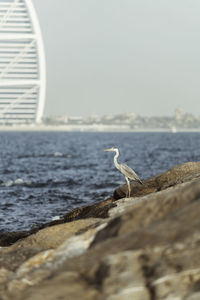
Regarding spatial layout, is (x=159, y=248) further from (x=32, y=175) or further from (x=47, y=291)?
(x=32, y=175)

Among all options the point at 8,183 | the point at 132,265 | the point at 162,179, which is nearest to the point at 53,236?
the point at 132,265

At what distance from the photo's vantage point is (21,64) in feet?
484

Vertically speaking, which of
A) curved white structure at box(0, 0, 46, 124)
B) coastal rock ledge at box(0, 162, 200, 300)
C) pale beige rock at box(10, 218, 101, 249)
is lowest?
pale beige rock at box(10, 218, 101, 249)

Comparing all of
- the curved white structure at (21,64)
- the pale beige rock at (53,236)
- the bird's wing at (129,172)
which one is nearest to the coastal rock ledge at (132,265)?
the pale beige rock at (53,236)

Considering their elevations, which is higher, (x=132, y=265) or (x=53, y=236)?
(x=132, y=265)

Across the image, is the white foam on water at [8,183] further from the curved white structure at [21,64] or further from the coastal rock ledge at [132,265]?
the curved white structure at [21,64]

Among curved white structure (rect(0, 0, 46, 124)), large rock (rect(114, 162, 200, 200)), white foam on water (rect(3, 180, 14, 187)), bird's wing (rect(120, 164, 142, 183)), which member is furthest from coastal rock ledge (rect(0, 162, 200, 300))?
curved white structure (rect(0, 0, 46, 124))

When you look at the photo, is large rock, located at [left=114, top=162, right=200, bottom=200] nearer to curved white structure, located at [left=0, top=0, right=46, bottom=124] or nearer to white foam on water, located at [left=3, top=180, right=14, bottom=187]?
white foam on water, located at [left=3, top=180, right=14, bottom=187]

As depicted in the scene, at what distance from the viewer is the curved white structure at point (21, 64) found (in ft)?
468

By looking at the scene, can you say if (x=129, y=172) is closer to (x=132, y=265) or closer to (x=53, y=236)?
(x=53, y=236)

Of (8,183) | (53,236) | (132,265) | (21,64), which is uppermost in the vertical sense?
(21,64)

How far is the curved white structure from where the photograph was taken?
143 m

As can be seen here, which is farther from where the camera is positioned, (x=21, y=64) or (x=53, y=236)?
(x=21, y=64)

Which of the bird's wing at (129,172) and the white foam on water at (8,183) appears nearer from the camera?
the bird's wing at (129,172)
